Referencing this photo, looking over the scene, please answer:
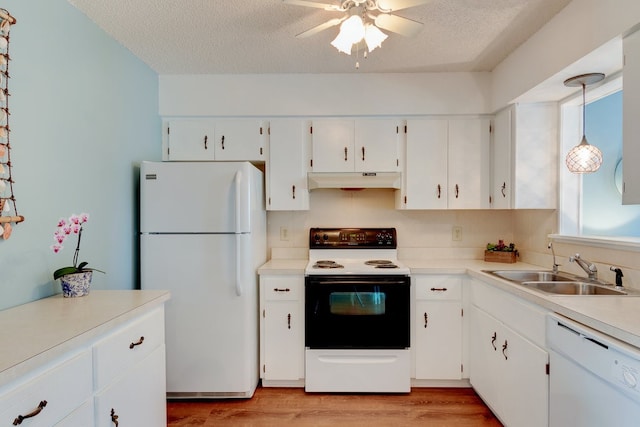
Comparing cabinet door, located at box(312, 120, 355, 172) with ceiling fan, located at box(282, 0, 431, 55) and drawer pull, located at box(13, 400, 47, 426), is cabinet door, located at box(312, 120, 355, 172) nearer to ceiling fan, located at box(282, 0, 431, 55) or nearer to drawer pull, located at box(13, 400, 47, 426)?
ceiling fan, located at box(282, 0, 431, 55)

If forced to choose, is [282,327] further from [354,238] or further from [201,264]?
[354,238]

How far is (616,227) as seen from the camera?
2.13 m

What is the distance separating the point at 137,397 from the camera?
1.41 m

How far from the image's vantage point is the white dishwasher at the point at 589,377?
3.58 ft

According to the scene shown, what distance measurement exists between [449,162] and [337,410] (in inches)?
77.8

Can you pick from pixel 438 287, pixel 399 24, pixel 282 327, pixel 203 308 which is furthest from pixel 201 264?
pixel 399 24

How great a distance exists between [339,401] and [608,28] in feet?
8.27

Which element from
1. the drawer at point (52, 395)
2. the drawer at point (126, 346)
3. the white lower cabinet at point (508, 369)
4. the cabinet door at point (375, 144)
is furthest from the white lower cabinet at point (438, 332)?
the drawer at point (52, 395)

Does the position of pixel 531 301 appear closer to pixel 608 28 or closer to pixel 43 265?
pixel 608 28

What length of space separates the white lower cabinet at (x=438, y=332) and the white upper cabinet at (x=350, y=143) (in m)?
0.99

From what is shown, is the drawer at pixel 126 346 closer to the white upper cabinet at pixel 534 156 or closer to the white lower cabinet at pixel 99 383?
the white lower cabinet at pixel 99 383

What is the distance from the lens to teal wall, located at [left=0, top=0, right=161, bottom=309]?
4.77ft

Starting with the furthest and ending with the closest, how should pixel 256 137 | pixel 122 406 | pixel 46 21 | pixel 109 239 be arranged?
pixel 256 137 < pixel 109 239 < pixel 46 21 < pixel 122 406

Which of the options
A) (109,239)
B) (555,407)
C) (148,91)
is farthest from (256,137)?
(555,407)
